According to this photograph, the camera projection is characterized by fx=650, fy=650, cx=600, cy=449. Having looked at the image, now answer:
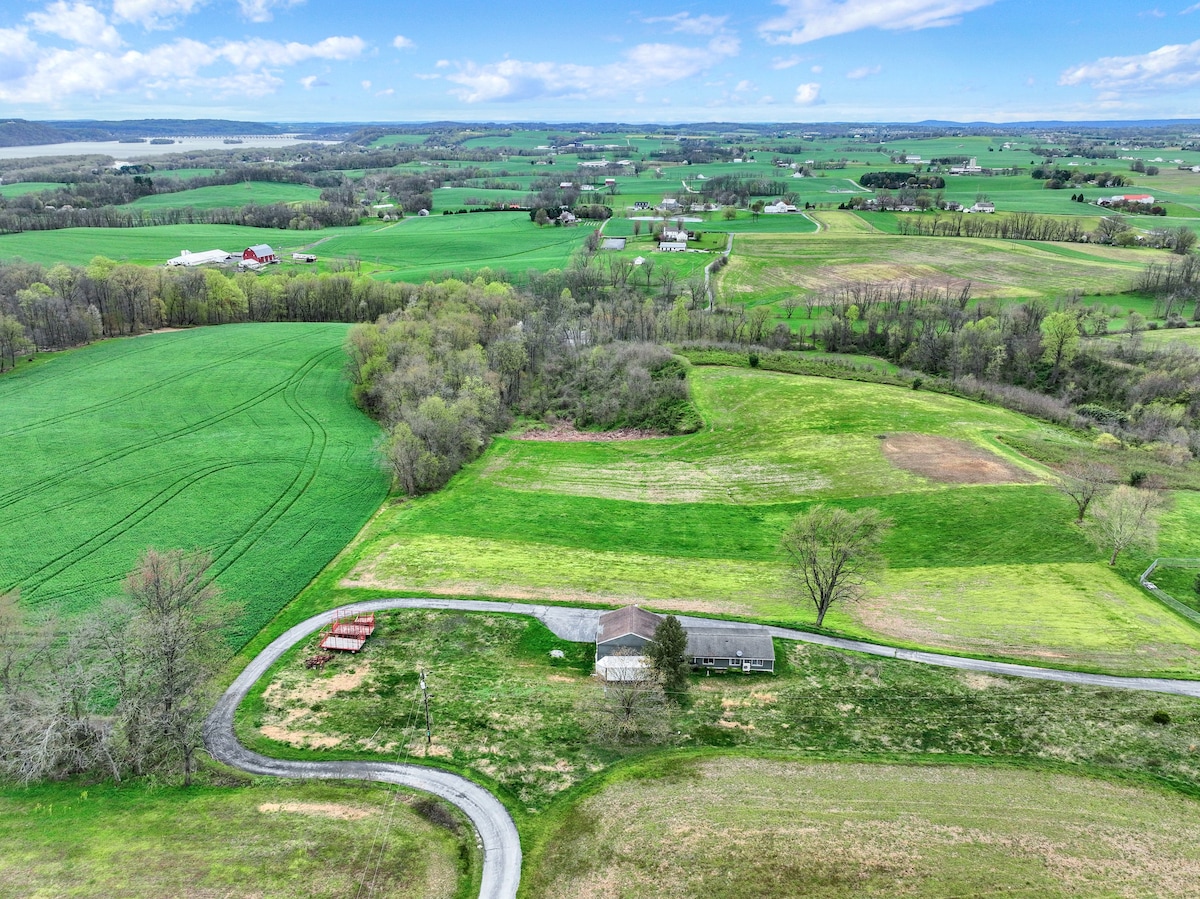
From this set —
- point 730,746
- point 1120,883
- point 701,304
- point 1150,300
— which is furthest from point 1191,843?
point 1150,300

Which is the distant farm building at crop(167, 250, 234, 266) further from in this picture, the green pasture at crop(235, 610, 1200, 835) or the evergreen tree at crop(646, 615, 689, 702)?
the evergreen tree at crop(646, 615, 689, 702)

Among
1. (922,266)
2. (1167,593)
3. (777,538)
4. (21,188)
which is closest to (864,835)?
(777,538)

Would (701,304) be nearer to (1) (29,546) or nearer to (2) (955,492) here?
(2) (955,492)

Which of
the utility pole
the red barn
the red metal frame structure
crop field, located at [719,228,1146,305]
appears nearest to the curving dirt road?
the red metal frame structure

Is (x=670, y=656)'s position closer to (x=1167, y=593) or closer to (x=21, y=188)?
(x=1167, y=593)

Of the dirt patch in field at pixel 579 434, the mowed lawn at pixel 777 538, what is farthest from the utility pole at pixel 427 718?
the dirt patch in field at pixel 579 434

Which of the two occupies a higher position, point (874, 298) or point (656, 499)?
point (874, 298)
